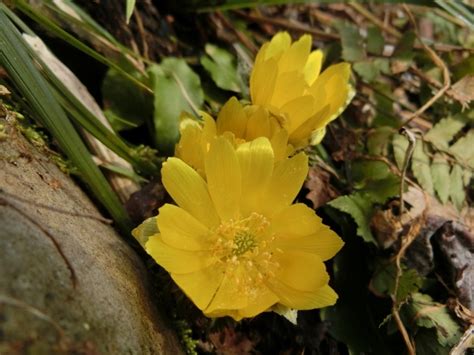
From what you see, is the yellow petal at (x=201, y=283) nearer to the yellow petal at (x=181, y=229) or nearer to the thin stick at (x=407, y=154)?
the yellow petal at (x=181, y=229)

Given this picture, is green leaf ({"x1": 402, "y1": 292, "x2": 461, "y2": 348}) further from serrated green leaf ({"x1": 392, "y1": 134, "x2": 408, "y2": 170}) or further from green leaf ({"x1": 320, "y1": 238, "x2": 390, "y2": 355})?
serrated green leaf ({"x1": 392, "y1": 134, "x2": 408, "y2": 170})

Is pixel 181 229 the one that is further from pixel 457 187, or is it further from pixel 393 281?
pixel 457 187

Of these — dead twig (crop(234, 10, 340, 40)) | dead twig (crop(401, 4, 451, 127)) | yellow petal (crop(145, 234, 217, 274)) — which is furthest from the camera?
dead twig (crop(234, 10, 340, 40))

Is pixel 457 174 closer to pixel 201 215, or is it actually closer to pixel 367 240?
pixel 367 240

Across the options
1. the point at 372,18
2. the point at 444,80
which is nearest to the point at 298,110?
the point at 444,80

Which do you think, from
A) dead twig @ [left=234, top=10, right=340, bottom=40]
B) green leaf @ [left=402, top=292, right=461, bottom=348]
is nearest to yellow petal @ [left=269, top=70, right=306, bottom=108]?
green leaf @ [left=402, top=292, right=461, bottom=348]

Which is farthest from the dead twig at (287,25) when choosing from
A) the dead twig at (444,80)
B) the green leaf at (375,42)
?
the dead twig at (444,80)
